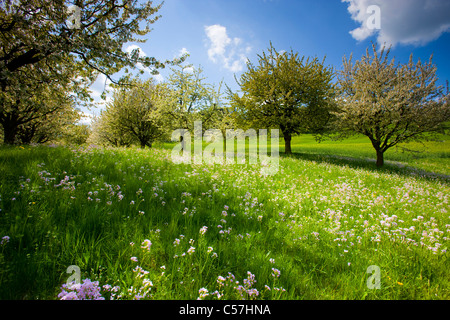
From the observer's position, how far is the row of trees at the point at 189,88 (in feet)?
19.5

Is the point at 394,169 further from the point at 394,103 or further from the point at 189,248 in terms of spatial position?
the point at 189,248

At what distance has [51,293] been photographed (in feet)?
6.52

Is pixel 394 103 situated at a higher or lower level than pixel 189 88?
lower

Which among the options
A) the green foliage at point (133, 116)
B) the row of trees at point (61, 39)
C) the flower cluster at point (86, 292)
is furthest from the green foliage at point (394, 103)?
the green foliage at point (133, 116)

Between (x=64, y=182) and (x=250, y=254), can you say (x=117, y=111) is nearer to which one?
(x=64, y=182)

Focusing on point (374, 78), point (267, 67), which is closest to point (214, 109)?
point (267, 67)

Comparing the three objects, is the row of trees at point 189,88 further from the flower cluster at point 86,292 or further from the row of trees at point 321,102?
the flower cluster at point 86,292

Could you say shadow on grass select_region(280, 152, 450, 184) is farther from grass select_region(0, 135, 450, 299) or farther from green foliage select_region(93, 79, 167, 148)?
green foliage select_region(93, 79, 167, 148)

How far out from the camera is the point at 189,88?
2328 cm

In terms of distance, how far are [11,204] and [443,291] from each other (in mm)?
7145

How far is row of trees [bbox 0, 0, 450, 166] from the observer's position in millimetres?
5945

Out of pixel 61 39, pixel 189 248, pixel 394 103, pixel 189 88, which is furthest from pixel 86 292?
pixel 189 88

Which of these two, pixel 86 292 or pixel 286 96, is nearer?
pixel 86 292

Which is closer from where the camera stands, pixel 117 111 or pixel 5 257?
pixel 5 257
